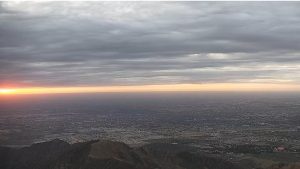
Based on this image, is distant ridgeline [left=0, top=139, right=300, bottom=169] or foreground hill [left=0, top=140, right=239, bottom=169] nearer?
distant ridgeline [left=0, top=139, right=300, bottom=169]

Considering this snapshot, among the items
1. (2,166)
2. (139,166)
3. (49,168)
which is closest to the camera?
(139,166)

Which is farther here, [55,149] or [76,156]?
[55,149]

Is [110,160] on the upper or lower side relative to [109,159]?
lower

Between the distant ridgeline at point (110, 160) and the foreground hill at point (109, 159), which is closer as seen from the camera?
the distant ridgeline at point (110, 160)

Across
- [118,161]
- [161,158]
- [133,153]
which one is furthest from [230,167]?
[118,161]

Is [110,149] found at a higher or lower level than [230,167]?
higher

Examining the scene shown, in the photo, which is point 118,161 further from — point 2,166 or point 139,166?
point 2,166

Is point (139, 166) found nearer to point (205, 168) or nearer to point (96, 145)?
point (96, 145)

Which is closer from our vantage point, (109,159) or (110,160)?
(110,160)

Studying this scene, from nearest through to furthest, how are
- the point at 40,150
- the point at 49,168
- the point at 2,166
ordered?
the point at 49,168 → the point at 2,166 → the point at 40,150

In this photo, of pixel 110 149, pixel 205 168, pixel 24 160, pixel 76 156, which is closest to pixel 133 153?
pixel 110 149
